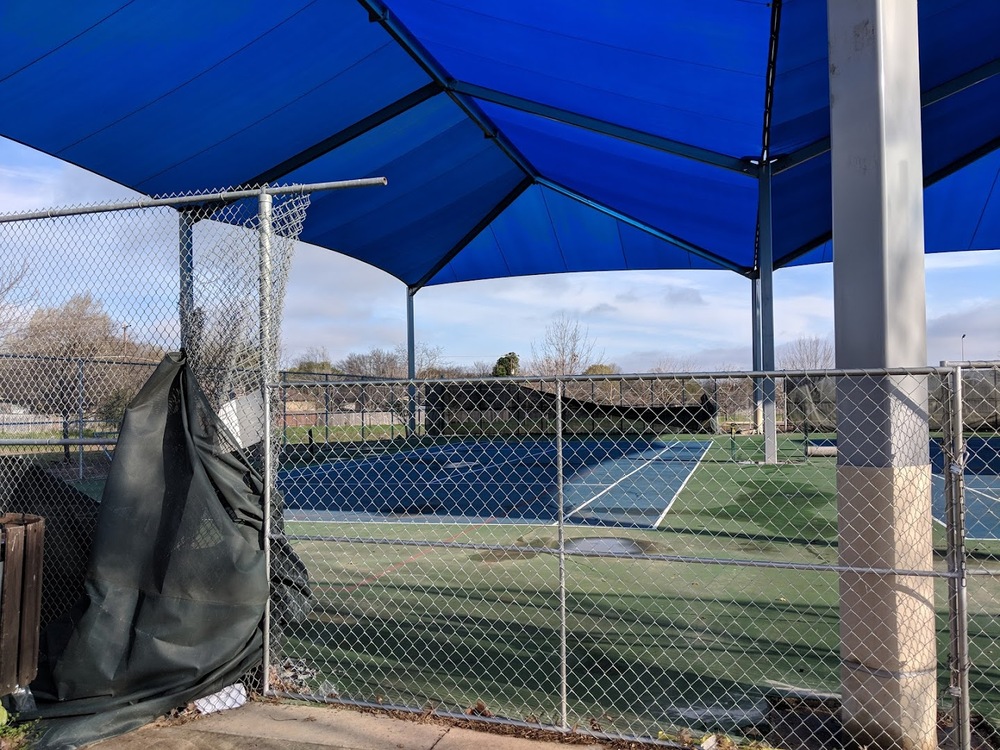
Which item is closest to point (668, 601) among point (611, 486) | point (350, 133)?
point (611, 486)

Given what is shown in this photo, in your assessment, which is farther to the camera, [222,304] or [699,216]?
[699,216]

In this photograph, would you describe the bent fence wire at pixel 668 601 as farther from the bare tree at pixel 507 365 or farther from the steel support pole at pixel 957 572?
the bare tree at pixel 507 365

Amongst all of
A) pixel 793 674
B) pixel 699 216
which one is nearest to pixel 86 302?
pixel 793 674

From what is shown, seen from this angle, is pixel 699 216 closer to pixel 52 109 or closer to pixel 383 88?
pixel 383 88

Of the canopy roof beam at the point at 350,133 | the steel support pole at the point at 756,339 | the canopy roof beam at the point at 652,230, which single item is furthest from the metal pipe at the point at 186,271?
the steel support pole at the point at 756,339

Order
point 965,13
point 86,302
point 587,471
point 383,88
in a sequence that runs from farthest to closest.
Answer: point 587,471
point 383,88
point 965,13
point 86,302

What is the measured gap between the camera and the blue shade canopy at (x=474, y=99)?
9.54 m

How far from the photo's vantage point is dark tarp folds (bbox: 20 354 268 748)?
389cm

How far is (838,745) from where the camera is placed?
12.3 ft

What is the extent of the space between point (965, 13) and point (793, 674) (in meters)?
8.86

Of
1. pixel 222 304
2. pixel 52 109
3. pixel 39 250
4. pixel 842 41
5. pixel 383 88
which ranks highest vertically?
pixel 383 88

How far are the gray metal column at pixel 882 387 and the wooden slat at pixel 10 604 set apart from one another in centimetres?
407

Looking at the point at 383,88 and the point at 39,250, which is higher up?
the point at 383,88

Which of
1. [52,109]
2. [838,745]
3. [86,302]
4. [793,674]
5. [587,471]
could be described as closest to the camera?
[838,745]
